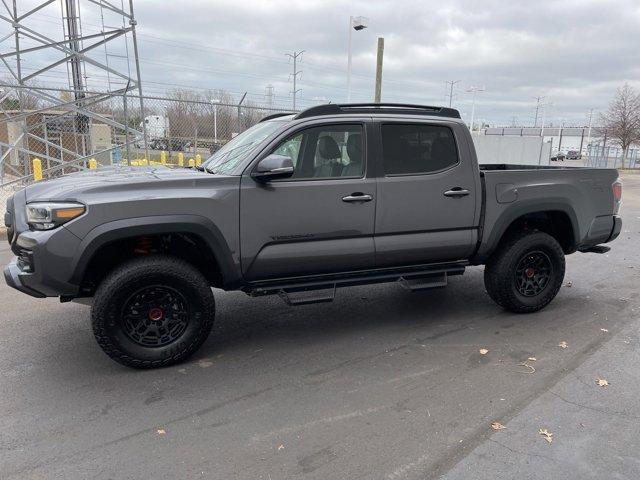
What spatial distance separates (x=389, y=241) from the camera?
14.7ft

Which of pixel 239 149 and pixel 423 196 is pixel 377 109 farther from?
pixel 239 149

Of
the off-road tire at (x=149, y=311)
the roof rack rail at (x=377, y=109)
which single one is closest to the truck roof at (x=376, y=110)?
the roof rack rail at (x=377, y=109)

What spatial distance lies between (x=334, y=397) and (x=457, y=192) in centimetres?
225

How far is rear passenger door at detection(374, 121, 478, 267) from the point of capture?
14.7 ft

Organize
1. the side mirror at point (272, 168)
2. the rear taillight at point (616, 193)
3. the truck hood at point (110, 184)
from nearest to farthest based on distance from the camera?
the truck hood at point (110, 184) < the side mirror at point (272, 168) < the rear taillight at point (616, 193)

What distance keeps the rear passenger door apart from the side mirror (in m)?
0.92

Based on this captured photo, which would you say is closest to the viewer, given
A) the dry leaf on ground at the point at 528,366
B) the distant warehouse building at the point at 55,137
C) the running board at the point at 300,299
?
the dry leaf on ground at the point at 528,366

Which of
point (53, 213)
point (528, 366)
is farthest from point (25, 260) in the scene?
point (528, 366)

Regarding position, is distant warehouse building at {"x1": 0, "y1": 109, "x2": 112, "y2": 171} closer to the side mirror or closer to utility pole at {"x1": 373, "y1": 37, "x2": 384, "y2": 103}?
utility pole at {"x1": 373, "y1": 37, "x2": 384, "y2": 103}

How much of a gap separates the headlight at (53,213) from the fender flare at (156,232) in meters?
0.18

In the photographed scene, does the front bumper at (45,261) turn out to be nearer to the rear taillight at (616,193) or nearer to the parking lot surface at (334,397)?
the parking lot surface at (334,397)

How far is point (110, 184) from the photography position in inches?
144

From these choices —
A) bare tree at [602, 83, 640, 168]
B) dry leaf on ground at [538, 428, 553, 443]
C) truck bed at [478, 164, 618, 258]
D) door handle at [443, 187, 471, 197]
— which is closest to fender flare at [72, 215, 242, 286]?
door handle at [443, 187, 471, 197]

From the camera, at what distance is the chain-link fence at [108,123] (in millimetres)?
11695
